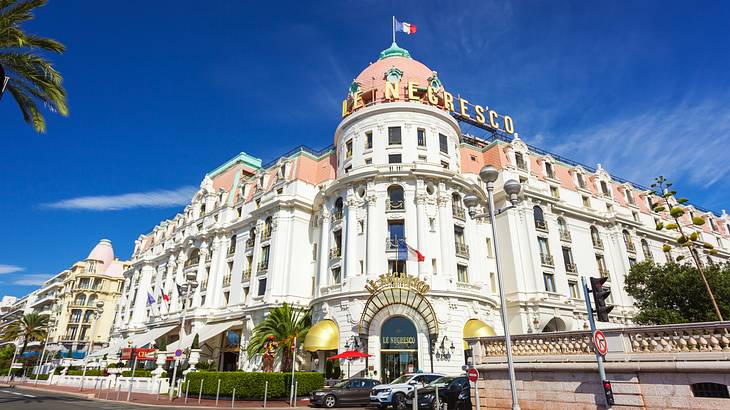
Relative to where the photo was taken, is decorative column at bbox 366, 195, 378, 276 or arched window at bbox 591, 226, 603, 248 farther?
arched window at bbox 591, 226, 603, 248

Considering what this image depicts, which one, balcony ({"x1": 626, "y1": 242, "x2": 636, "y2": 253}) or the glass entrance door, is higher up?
balcony ({"x1": 626, "y1": 242, "x2": 636, "y2": 253})

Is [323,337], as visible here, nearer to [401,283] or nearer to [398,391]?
[401,283]

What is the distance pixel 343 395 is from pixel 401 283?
9033 mm

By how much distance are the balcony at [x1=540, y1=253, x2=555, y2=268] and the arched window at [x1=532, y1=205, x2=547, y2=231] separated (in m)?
2.62

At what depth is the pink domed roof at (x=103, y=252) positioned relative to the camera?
89.0m

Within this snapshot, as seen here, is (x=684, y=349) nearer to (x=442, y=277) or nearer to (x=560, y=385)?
(x=560, y=385)

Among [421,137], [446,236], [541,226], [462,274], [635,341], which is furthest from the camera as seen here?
[541,226]

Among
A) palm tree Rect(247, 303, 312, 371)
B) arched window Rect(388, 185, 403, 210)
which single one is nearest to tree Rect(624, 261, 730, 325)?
arched window Rect(388, 185, 403, 210)

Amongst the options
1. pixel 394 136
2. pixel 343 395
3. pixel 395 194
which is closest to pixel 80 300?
pixel 395 194

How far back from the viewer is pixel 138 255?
6675 centimetres

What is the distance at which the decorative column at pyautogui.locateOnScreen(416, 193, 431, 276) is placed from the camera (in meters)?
30.2

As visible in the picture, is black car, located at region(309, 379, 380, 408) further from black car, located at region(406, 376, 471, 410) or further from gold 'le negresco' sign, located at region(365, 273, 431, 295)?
gold 'le negresco' sign, located at region(365, 273, 431, 295)

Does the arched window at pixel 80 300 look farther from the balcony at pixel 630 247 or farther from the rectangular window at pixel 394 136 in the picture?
the balcony at pixel 630 247

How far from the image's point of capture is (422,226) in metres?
31.4
